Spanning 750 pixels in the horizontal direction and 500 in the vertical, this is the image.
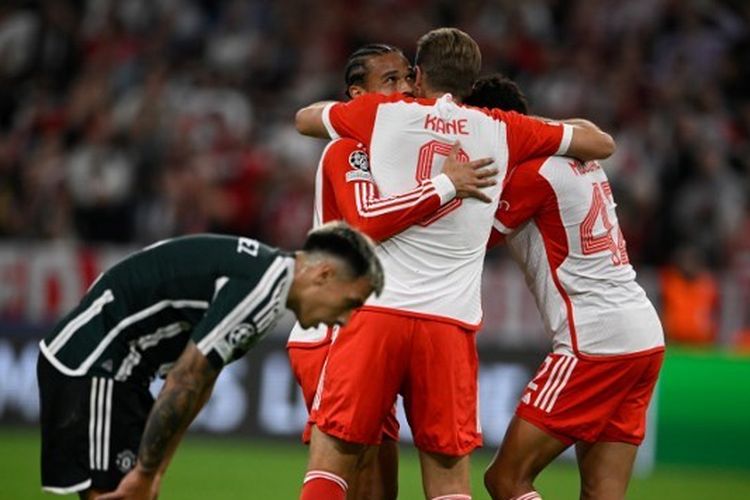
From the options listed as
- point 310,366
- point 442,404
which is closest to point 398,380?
point 442,404

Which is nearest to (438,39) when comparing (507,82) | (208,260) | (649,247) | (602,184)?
(507,82)

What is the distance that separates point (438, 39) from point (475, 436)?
1.68 m

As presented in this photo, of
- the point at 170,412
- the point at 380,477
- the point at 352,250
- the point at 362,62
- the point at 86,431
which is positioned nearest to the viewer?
the point at 170,412

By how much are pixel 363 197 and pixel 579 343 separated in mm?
1271

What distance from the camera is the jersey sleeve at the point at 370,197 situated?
20.1 feet

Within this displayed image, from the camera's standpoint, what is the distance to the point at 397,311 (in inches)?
243

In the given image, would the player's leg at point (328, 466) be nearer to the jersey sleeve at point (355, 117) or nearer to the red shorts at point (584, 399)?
the red shorts at point (584, 399)

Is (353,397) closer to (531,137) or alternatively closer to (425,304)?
(425,304)

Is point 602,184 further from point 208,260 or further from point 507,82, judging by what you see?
point 208,260

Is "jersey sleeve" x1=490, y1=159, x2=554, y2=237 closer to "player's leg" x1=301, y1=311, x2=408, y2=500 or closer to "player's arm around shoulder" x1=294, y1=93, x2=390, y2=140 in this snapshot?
"player's arm around shoulder" x1=294, y1=93, x2=390, y2=140

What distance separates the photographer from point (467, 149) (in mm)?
6309

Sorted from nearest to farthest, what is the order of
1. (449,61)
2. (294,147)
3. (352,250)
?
1. (352,250)
2. (449,61)
3. (294,147)

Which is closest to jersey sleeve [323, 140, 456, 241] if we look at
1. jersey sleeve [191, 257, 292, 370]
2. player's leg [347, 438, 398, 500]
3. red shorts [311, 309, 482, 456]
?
red shorts [311, 309, 482, 456]

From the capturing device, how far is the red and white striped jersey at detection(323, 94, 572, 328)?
20.4 ft
